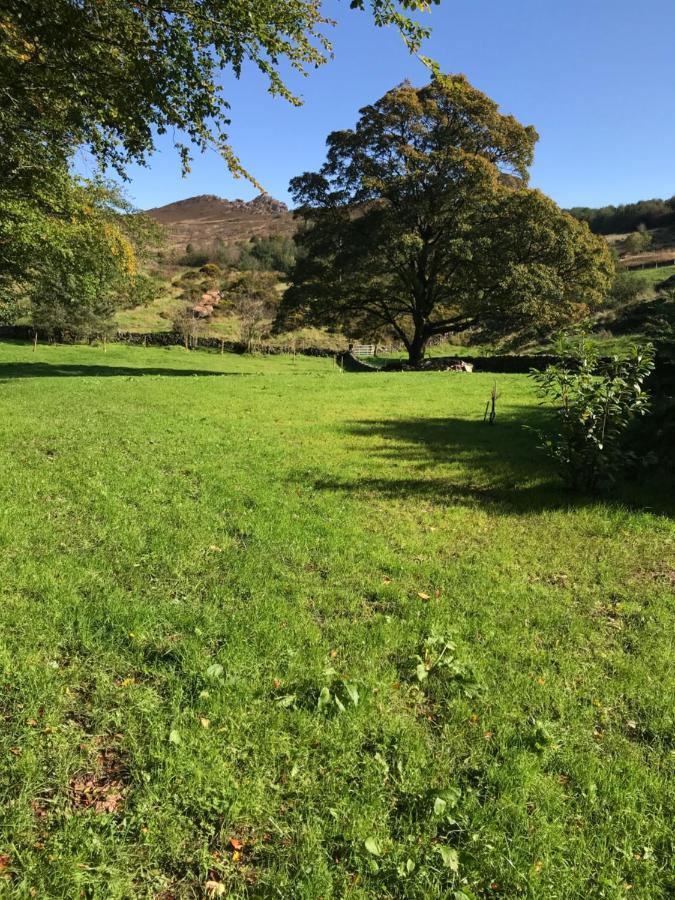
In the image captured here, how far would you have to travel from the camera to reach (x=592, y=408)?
6426mm

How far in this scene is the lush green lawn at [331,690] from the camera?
2.16 metres

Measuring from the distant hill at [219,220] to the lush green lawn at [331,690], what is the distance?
10116 centimetres

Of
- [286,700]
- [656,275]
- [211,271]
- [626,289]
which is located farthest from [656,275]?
[211,271]

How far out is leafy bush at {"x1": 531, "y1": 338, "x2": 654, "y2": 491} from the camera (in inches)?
248

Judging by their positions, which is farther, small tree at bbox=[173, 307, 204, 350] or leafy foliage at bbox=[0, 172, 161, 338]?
small tree at bbox=[173, 307, 204, 350]

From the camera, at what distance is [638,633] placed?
3873mm

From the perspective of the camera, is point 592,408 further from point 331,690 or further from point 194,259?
point 194,259

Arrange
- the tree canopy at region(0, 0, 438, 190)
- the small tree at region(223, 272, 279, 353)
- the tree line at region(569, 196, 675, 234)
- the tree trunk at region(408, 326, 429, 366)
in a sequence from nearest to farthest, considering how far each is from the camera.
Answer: the tree canopy at region(0, 0, 438, 190) → the tree trunk at region(408, 326, 429, 366) → the small tree at region(223, 272, 279, 353) → the tree line at region(569, 196, 675, 234)

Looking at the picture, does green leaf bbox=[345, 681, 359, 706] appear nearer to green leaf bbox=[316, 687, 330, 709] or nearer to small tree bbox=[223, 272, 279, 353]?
green leaf bbox=[316, 687, 330, 709]

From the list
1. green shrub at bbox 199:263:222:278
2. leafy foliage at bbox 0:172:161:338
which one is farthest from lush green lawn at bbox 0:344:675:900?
green shrub at bbox 199:263:222:278

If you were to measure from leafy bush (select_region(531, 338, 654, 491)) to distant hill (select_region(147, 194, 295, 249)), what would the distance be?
330 ft

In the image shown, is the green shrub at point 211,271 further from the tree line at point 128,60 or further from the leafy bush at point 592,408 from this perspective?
the leafy bush at point 592,408

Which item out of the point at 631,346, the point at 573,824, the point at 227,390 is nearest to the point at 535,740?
the point at 573,824

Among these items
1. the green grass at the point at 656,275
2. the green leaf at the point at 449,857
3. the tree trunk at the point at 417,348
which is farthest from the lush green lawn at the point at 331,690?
the green grass at the point at 656,275
